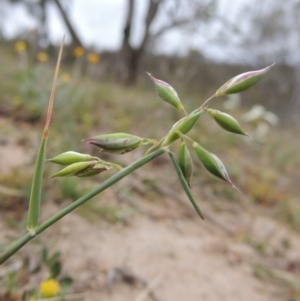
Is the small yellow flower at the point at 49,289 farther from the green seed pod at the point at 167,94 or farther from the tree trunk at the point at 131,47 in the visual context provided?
the tree trunk at the point at 131,47

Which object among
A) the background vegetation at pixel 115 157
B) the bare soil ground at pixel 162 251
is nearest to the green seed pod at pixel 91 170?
the background vegetation at pixel 115 157

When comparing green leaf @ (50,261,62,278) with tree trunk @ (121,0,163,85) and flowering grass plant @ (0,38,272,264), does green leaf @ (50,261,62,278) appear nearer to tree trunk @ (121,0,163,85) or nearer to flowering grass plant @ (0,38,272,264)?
flowering grass plant @ (0,38,272,264)

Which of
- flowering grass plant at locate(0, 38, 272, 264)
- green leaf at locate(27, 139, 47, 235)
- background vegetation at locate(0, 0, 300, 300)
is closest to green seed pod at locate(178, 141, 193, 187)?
flowering grass plant at locate(0, 38, 272, 264)

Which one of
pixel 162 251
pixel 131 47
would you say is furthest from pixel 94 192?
pixel 131 47

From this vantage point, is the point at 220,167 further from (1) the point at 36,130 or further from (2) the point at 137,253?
(1) the point at 36,130

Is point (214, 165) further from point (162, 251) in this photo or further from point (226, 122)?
point (162, 251)
